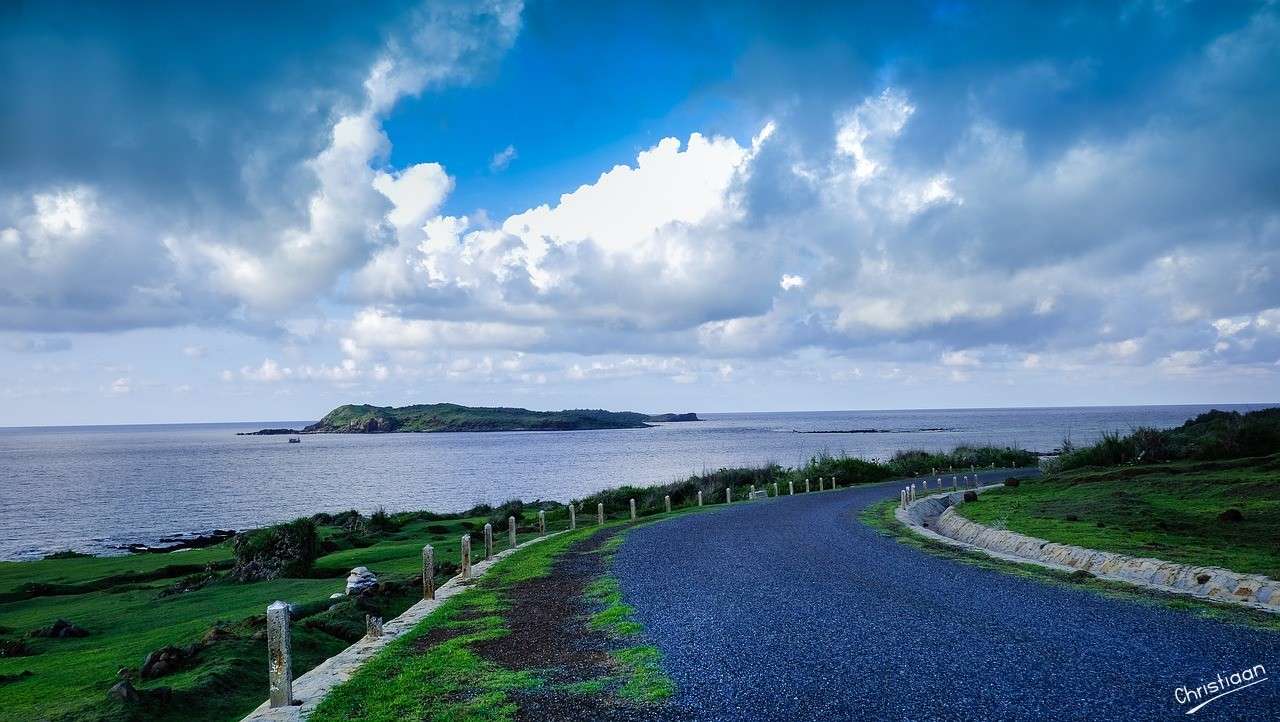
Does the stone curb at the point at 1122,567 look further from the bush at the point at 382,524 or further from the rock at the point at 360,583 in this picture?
the bush at the point at 382,524

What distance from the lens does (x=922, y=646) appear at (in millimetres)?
9164

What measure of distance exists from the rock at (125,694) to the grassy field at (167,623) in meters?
0.11

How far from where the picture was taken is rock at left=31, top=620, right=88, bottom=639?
14.3 metres

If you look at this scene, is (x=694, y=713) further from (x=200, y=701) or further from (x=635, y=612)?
(x=200, y=701)

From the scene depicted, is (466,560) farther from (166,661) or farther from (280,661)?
(280,661)

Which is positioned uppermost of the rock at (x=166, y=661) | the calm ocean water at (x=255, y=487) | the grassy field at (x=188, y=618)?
the rock at (x=166, y=661)

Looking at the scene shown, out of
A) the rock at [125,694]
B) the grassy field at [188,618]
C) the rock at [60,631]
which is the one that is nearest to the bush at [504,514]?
the grassy field at [188,618]

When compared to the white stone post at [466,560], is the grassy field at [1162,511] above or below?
below

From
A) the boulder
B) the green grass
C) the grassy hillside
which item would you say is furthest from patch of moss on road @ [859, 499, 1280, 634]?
the grassy hillside

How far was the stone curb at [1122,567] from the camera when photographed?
11.0m

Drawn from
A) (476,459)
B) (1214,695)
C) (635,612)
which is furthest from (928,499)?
(476,459)

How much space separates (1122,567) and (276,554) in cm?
2070

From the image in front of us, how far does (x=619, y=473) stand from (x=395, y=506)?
27026 millimetres

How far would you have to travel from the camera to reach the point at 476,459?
11150 cm
